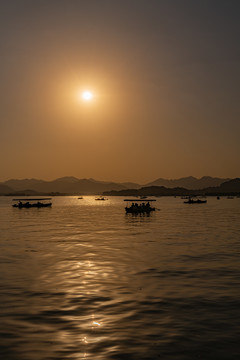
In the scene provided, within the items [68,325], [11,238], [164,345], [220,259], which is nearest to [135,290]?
[68,325]

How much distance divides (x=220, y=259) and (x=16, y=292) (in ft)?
65.3

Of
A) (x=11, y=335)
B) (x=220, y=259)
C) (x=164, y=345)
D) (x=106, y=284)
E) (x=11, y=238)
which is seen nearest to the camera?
(x=164, y=345)

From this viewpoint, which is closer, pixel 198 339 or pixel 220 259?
pixel 198 339

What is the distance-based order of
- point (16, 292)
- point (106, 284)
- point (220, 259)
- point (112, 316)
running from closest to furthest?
point (112, 316)
point (16, 292)
point (106, 284)
point (220, 259)

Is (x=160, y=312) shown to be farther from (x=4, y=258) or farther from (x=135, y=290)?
(x=4, y=258)

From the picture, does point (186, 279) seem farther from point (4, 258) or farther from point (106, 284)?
point (4, 258)

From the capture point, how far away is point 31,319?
17.4 metres

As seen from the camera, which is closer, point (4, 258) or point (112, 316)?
point (112, 316)

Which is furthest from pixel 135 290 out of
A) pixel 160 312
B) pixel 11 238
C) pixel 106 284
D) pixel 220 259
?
pixel 11 238

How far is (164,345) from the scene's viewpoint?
14352 millimetres

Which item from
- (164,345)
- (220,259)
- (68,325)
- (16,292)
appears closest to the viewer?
(164,345)

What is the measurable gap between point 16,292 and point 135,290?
741 centimetres

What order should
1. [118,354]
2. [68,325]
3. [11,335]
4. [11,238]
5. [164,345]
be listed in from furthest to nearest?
[11,238] → [68,325] → [11,335] → [164,345] → [118,354]

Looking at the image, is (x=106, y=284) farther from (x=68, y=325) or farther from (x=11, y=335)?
(x=11, y=335)
